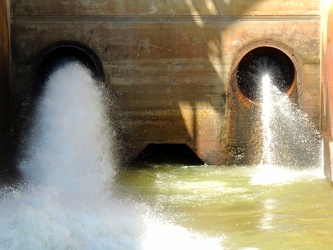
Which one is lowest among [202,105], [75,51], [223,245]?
[223,245]

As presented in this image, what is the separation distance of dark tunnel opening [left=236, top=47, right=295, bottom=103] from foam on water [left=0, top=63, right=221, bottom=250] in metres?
2.48

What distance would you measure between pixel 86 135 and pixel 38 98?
1034 millimetres

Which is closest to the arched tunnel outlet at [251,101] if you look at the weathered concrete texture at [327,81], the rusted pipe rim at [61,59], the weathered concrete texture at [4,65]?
the weathered concrete texture at [327,81]

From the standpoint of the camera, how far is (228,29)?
12.8 m

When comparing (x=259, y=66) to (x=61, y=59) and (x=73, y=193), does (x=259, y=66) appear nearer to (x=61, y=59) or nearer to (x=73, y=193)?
(x=61, y=59)

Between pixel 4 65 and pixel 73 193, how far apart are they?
10.2 ft

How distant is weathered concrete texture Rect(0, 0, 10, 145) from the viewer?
12055 mm

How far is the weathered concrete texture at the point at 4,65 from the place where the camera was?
475 inches

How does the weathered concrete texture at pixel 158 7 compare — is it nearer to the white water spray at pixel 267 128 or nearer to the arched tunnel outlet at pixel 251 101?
the arched tunnel outlet at pixel 251 101

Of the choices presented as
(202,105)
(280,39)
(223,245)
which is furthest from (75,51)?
(223,245)

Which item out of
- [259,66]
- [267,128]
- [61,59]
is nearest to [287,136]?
[267,128]

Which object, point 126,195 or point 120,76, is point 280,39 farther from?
point 126,195

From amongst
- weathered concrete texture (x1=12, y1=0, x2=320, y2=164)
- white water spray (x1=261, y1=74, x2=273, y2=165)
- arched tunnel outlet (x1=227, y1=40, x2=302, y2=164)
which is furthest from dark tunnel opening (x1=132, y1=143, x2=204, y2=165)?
white water spray (x1=261, y1=74, x2=273, y2=165)

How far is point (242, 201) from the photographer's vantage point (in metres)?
9.96
